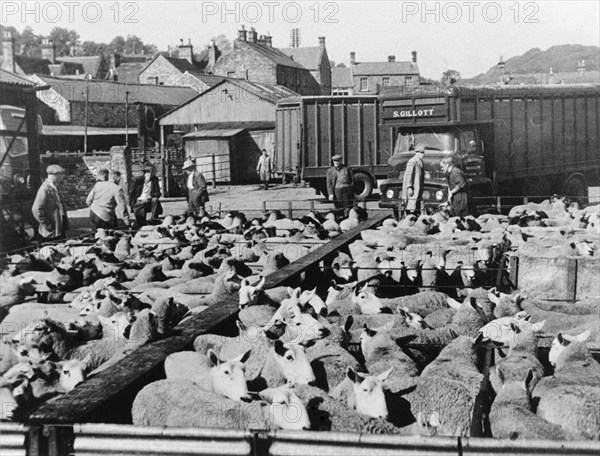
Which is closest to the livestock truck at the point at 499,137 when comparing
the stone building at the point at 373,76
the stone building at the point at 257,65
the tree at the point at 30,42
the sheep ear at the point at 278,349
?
the sheep ear at the point at 278,349

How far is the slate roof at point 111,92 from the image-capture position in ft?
146

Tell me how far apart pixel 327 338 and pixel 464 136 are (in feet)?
36.6

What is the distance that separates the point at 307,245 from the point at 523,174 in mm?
9797

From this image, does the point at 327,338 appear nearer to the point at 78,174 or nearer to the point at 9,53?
the point at 78,174

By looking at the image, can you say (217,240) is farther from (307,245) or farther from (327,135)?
(327,135)

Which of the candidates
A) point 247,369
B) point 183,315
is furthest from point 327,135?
point 247,369

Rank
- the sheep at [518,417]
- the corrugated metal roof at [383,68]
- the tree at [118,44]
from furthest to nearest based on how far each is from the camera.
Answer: the tree at [118,44] → the corrugated metal roof at [383,68] → the sheep at [518,417]

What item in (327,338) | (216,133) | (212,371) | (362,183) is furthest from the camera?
(216,133)

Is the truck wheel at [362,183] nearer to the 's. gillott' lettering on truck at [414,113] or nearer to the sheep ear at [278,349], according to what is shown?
the 's. gillott' lettering on truck at [414,113]

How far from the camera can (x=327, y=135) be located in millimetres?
24500

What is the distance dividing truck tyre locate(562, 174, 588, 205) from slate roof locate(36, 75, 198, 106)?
29.3 meters

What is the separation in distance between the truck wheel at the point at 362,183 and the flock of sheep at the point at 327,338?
12308mm

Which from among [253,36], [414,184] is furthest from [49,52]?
[414,184]

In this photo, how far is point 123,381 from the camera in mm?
4969
